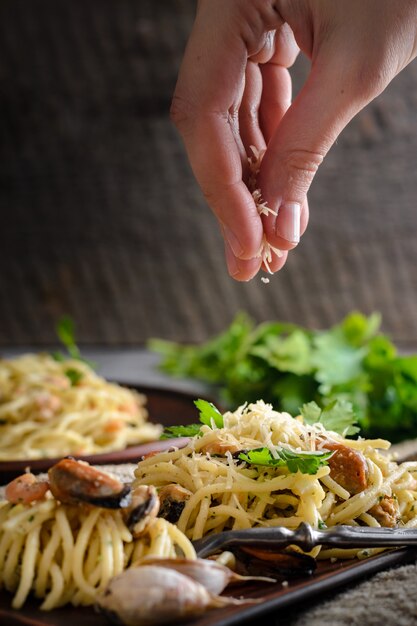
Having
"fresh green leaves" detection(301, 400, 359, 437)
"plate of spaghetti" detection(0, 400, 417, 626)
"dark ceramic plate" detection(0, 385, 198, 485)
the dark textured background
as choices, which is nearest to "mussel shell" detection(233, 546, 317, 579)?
"plate of spaghetti" detection(0, 400, 417, 626)

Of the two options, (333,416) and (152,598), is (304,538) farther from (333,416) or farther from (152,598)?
(333,416)

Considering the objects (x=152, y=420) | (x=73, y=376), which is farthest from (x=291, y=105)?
(x=73, y=376)

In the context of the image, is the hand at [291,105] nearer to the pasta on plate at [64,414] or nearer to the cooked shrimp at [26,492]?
the cooked shrimp at [26,492]

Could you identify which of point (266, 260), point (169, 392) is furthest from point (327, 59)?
point (169, 392)

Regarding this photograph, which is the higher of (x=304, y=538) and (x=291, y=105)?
(x=291, y=105)

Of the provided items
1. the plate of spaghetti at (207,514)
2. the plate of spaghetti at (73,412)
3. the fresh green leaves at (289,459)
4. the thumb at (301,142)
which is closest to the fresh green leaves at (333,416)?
the plate of spaghetti at (207,514)

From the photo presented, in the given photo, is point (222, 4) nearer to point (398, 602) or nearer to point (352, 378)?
point (398, 602)
